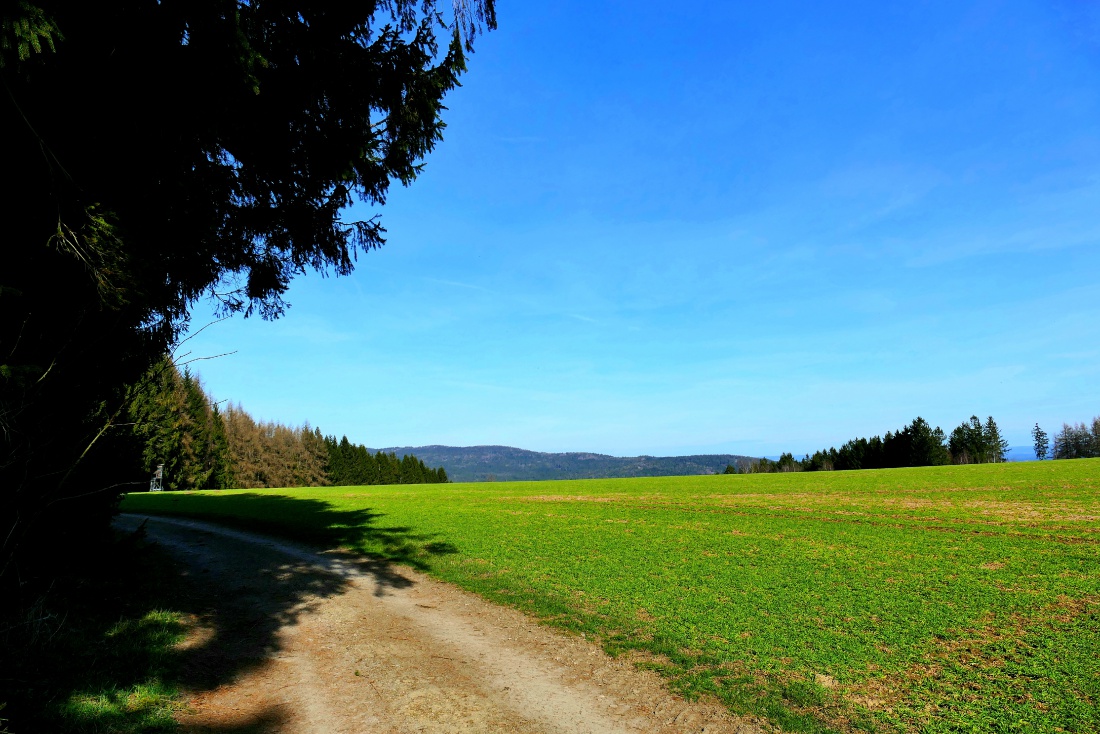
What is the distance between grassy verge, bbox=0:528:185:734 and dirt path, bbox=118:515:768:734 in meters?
0.38

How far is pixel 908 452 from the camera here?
9594 centimetres

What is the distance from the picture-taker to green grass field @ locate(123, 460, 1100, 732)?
563cm

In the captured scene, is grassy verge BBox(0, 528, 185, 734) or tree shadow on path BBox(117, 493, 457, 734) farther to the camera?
tree shadow on path BBox(117, 493, 457, 734)

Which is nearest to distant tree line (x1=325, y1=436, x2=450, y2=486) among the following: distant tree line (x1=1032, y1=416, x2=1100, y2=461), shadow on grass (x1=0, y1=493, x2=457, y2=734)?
shadow on grass (x1=0, y1=493, x2=457, y2=734)

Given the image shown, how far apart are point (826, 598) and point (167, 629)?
10879 mm

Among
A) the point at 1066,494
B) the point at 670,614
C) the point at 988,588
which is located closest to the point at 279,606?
the point at 670,614

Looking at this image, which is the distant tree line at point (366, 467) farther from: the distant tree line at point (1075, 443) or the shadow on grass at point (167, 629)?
the distant tree line at point (1075, 443)

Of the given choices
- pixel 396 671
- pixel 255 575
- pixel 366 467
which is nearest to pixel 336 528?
pixel 255 575

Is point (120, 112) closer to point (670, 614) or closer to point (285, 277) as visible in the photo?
point (285, 277)

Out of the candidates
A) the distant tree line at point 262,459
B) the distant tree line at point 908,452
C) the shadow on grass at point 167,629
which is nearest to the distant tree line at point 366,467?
the distant tree line at point 262,459

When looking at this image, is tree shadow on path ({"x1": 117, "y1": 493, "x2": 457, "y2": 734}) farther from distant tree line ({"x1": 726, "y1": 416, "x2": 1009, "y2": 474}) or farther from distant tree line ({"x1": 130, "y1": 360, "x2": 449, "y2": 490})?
distant tree line ({"x1": 726, "y1": 416, "x2": 1009, "y2": 474})

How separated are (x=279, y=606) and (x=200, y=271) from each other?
5.84 metres

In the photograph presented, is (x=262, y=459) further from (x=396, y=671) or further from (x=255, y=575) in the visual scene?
(x=396, y=671)

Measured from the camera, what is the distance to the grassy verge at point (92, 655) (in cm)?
477
